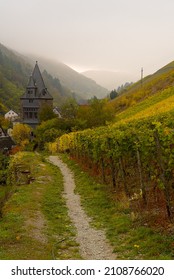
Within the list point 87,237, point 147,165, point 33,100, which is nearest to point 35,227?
point 87,237

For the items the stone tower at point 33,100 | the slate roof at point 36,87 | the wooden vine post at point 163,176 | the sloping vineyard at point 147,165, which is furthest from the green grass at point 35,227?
the slate roof at point 36,87

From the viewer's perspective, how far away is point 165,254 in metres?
10.2

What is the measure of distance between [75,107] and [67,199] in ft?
173

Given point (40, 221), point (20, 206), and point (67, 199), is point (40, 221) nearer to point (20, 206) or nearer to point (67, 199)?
point (20, 206)

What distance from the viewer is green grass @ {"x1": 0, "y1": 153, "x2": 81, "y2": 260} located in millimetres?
11375

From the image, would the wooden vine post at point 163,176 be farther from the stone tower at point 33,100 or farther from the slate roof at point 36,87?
the slate roof at point 36,87

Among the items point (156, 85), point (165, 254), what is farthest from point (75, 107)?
point (165, 254)

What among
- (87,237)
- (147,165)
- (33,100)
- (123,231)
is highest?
(33,100)

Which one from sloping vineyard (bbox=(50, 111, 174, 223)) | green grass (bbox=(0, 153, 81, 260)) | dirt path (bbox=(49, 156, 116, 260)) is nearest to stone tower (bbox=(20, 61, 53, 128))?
sloping vineyard (bbox=(50, 111, 174, 223))

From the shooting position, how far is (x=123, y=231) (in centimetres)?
1306

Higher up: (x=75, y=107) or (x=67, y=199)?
(x=75, y=107)

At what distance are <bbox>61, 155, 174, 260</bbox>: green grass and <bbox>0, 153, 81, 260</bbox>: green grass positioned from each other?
1.22 metres

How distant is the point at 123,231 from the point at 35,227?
3201mm

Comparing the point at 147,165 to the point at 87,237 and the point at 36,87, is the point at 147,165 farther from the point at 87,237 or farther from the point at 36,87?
the point at 36,87
